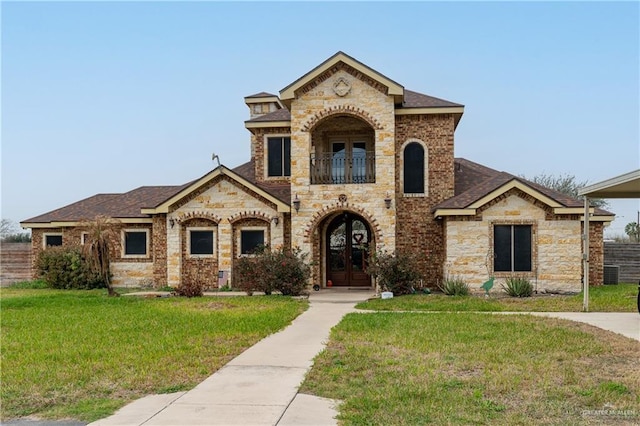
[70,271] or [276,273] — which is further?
[70,271]

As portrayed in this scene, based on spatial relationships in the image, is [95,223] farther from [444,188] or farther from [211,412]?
[211,412]

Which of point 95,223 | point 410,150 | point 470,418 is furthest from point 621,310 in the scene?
point 95,223

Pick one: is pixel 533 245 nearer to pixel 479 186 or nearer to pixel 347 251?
pixel 479 186

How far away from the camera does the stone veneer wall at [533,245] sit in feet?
61.3

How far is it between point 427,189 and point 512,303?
5866mm

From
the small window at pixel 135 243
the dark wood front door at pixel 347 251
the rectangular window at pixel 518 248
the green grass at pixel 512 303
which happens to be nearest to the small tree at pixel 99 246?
the small window at pixel 135 243

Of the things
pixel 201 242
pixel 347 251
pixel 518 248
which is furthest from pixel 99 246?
pixel 518 248

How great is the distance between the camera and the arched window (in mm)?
20766

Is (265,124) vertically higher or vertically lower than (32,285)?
higher

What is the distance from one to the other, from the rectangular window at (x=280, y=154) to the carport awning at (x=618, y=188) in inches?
460

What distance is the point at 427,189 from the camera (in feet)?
67.8

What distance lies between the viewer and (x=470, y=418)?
615 centimetres

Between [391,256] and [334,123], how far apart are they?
20.0ft

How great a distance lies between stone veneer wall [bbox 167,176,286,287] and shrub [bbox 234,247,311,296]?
2175 millimetres
